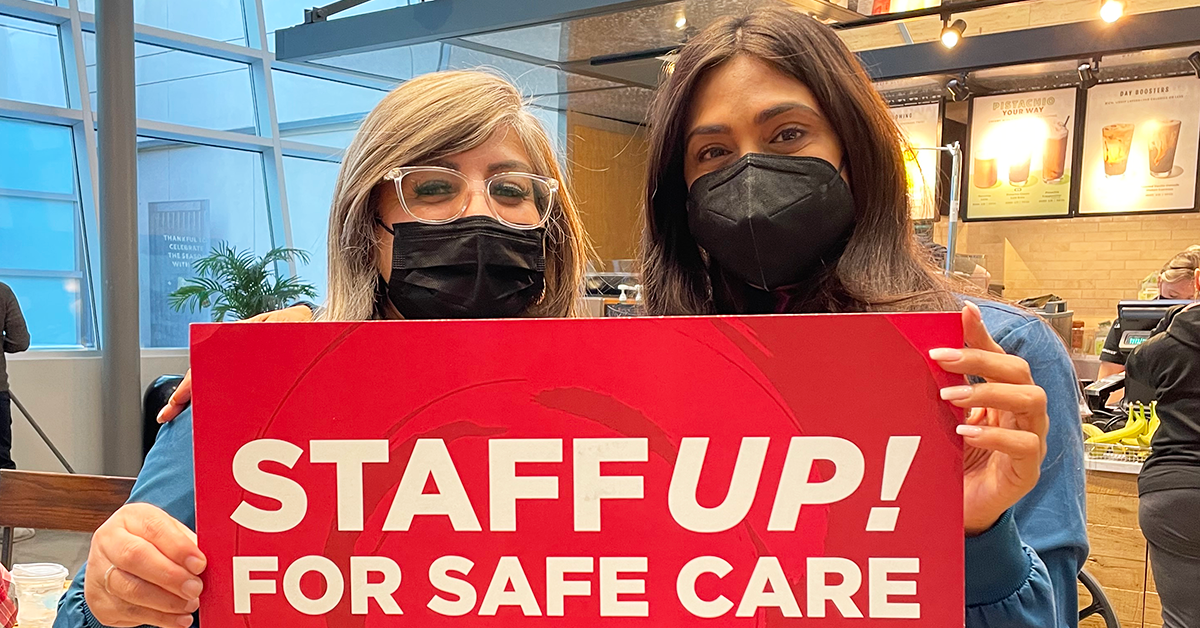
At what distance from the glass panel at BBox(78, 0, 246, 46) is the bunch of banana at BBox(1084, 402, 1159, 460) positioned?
8732 millimetres

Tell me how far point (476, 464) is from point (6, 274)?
29.5 feet

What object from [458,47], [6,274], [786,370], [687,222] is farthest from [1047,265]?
[6,274]

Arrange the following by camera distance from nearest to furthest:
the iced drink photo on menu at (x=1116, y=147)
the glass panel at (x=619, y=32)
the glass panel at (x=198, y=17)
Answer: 1. the glass panel at (x=619, y=32)
2. the iced drink photo on menu at (x=1116, y=147)
3. the glass panel at (x=198, y=17)

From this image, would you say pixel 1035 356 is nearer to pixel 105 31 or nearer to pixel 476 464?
pixel 476 464

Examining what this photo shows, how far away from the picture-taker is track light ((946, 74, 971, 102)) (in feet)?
25.2

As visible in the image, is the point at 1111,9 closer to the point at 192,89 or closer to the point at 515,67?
the point at 515,67

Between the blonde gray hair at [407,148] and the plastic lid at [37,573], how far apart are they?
0.84m

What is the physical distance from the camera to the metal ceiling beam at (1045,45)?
5.95 meters

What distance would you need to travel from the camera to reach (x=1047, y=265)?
8.62m

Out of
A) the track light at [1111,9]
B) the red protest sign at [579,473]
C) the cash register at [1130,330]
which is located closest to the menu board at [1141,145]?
the track light at [1111,9]

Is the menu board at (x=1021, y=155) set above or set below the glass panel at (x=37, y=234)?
above

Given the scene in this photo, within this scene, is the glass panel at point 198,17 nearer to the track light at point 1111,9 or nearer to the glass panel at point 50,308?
the glass panel at point 50,308

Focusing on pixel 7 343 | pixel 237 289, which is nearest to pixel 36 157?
pixel 237 289

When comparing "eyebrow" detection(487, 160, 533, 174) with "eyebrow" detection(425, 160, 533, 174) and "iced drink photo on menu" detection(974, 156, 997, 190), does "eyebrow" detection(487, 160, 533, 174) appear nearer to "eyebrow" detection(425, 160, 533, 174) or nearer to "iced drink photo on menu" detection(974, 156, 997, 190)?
"eyebrow" detection(425, 160, 533, 174)
